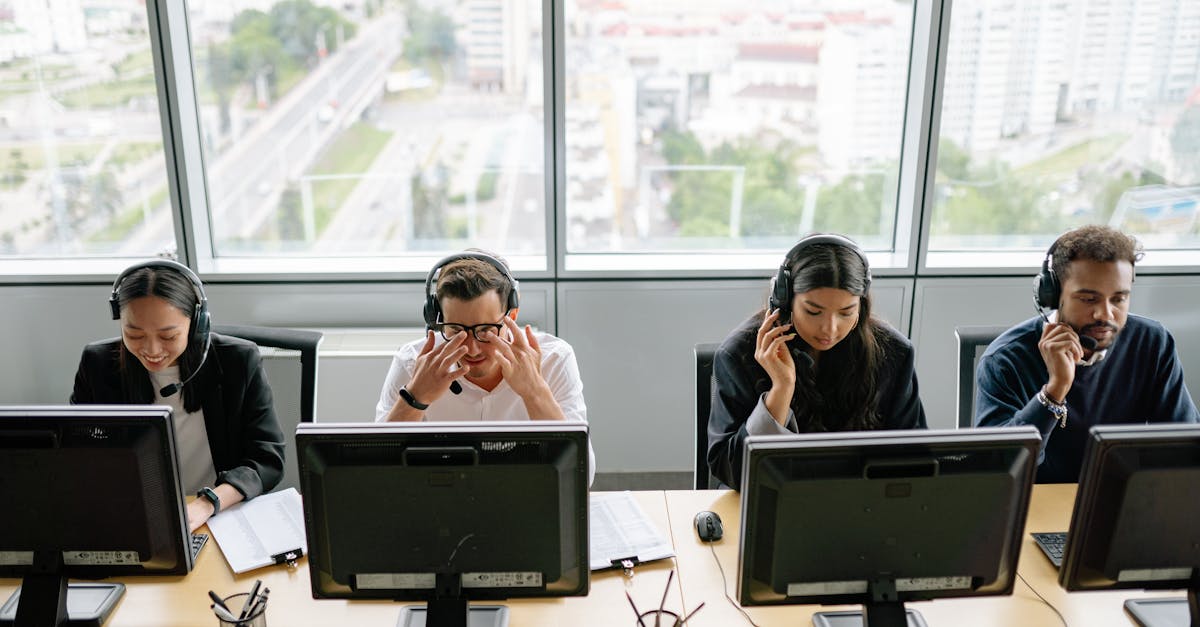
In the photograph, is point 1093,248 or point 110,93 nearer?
point 1093,248

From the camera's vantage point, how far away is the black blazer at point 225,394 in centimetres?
198

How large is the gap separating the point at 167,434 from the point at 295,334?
758mm

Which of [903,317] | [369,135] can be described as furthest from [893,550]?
[369,135]

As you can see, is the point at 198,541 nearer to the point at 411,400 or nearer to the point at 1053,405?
the point at 411,400

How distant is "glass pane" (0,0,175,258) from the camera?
2.98 m

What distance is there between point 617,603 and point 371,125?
207 cm

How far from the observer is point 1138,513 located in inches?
54.2

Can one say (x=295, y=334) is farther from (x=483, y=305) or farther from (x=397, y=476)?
(x=397, y=476)

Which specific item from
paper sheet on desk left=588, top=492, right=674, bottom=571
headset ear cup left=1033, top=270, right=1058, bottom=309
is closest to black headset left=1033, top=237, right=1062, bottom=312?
headset ear cup left=1033, top=270, right=1058, bottom=309

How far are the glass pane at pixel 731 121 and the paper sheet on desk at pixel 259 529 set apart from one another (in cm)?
158

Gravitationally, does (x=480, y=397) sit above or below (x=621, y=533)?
above

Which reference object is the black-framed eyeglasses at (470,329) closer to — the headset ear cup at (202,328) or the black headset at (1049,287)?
the headset ear cup at (202,328)

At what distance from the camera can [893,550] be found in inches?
54.0

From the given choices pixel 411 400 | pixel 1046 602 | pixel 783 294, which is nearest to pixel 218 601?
pixel 411 400
